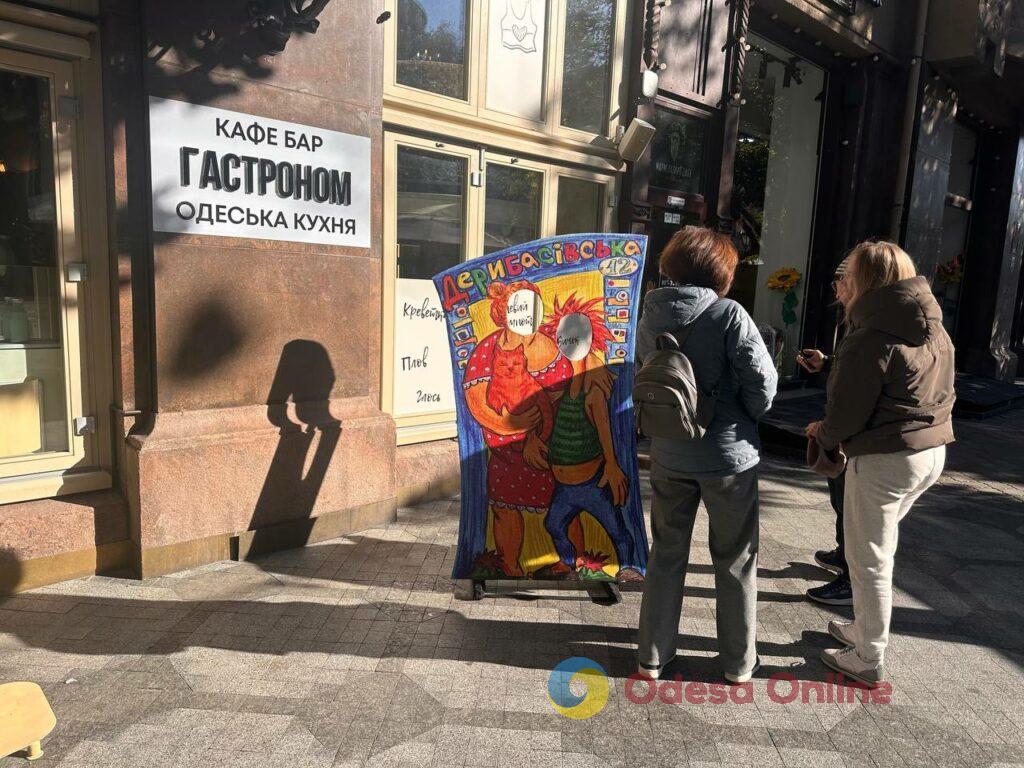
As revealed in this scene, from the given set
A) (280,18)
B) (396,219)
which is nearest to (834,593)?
(396,219)

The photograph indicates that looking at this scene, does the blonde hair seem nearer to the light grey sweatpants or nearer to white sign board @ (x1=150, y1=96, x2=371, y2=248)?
the light grey sweatpants

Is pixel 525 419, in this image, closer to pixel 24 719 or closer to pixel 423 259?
pixel 423 259

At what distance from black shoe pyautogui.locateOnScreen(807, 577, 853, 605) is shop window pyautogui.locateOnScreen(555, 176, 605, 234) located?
349 centimetres

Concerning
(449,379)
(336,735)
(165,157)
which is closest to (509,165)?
(449,379)

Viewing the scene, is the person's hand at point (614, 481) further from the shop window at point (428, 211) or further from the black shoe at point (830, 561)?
the shop window at point (428, 211)

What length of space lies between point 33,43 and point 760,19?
7.43m

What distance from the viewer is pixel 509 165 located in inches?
222

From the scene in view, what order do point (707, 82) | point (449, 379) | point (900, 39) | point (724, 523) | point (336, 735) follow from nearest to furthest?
point (336, 735) < point (724, 523) < point (449, 379) < point (707, 82) < point (900, 39)

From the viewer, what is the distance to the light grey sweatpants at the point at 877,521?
9.44ft

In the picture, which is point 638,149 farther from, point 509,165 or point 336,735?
point 336,735

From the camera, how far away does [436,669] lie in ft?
9.99

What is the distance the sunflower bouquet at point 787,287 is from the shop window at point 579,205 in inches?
175

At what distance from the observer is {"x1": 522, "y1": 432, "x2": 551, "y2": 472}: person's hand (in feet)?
11.7

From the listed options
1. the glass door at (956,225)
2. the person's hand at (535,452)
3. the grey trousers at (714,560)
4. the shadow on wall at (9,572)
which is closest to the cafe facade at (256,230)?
the shadow on wall at (9,572)
